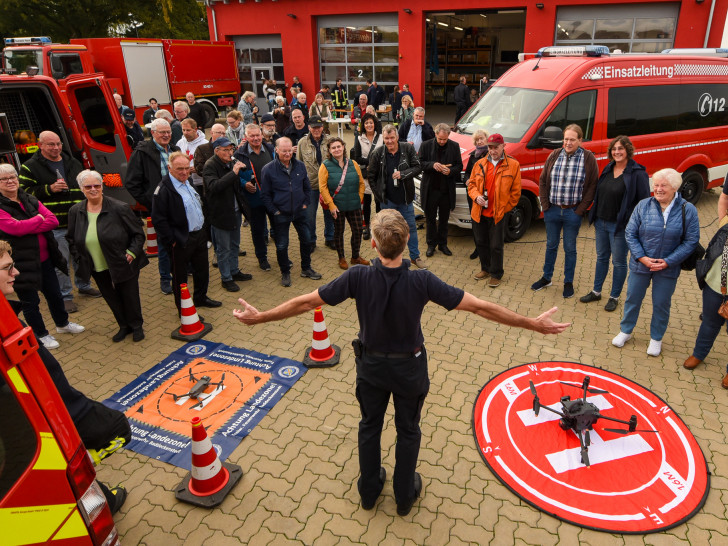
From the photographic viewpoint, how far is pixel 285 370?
5.07 m

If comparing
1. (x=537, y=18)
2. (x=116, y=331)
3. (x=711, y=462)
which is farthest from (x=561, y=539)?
(x=537, y=18)

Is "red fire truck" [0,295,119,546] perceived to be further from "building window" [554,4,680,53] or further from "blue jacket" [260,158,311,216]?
"building window" [554,4,680,53]

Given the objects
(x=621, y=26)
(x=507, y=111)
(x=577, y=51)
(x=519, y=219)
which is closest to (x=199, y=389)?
(x=519, y=219)

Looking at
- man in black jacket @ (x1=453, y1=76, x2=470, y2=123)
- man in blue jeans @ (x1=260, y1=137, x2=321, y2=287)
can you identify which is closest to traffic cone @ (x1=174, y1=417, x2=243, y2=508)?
man in blue jeans @ (x1=260, y1=137, x2=321, y2=287)

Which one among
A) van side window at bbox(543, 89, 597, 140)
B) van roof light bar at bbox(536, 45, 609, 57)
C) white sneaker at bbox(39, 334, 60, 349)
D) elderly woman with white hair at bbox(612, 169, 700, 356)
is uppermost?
van roof light bar at bbox(536, 45, 609, 57)

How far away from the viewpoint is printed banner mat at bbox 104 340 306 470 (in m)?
4.15

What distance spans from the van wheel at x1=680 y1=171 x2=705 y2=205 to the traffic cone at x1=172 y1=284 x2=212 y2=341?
343 inches

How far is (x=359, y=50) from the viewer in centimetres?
2142

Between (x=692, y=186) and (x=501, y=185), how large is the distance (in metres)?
5.42

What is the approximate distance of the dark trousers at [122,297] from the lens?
5406 mm

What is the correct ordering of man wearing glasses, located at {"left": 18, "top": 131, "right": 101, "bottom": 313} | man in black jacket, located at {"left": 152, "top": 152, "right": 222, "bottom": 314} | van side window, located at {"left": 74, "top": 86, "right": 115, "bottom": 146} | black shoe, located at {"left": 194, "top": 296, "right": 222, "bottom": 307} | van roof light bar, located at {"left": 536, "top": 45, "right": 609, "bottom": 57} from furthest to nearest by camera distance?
van side window, located at {"left": 74, "top": 86, "right": 115, "bottom": 146}, van roof light bar, located at {"left": 536, "top": 45, "right": 609, "bottom": 57}, black shoe, located at {"left": 194, "top": 296, "right": 222, "bottom": 307}, man wearing glasses, located at {"left": 18, "top": 131, "right": 101, "bottom": 313}, man in black jacket, located at {"left": 152, "top": 152, "right": 222, "bottom": 314}

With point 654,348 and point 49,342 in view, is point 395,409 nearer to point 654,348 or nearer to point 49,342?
point 654,348

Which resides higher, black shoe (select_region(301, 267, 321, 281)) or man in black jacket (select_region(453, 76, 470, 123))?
man in black jacket (select_region(453, 76, 470, 123))

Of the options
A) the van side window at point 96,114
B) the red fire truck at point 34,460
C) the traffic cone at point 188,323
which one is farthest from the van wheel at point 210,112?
the red fire truck at point 34,460
